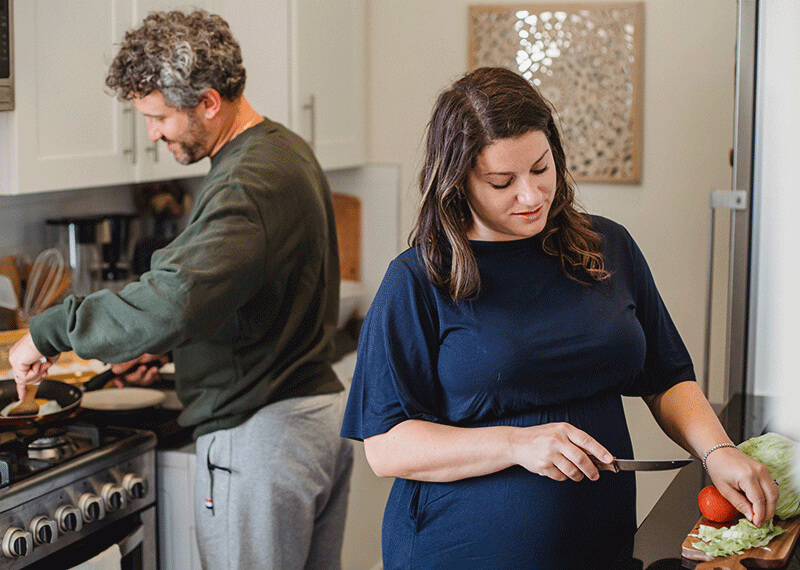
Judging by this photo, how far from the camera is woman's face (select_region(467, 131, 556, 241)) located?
1321 millimetres

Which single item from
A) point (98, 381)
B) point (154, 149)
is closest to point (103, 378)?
point (98, 381)

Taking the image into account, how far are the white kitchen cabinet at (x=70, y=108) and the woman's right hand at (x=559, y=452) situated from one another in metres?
1.31

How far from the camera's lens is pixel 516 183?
1330mm

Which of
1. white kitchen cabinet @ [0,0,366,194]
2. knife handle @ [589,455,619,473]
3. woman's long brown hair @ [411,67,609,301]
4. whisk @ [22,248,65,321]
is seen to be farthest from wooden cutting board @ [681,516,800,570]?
whisk @ [22,248,65,321]

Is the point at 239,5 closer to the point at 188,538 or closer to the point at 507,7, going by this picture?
the point at 507,7

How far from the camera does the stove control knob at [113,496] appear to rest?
190cm

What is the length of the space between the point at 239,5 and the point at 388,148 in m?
0.80

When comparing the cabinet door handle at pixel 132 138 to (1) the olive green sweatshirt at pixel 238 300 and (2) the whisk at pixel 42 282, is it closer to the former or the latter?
(2) the whisk at pixel 42 282

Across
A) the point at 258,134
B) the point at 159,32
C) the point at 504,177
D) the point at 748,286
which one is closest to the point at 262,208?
the point at 258,134

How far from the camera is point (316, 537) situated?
2.11 m

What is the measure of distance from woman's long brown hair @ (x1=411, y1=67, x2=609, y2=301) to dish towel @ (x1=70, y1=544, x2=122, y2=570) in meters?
0.95

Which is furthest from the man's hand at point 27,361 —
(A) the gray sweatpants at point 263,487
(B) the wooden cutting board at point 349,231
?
(B) the wooden cutting board at point 349,231

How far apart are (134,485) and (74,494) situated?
16cm

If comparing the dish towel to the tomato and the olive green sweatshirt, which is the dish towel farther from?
the tomato
